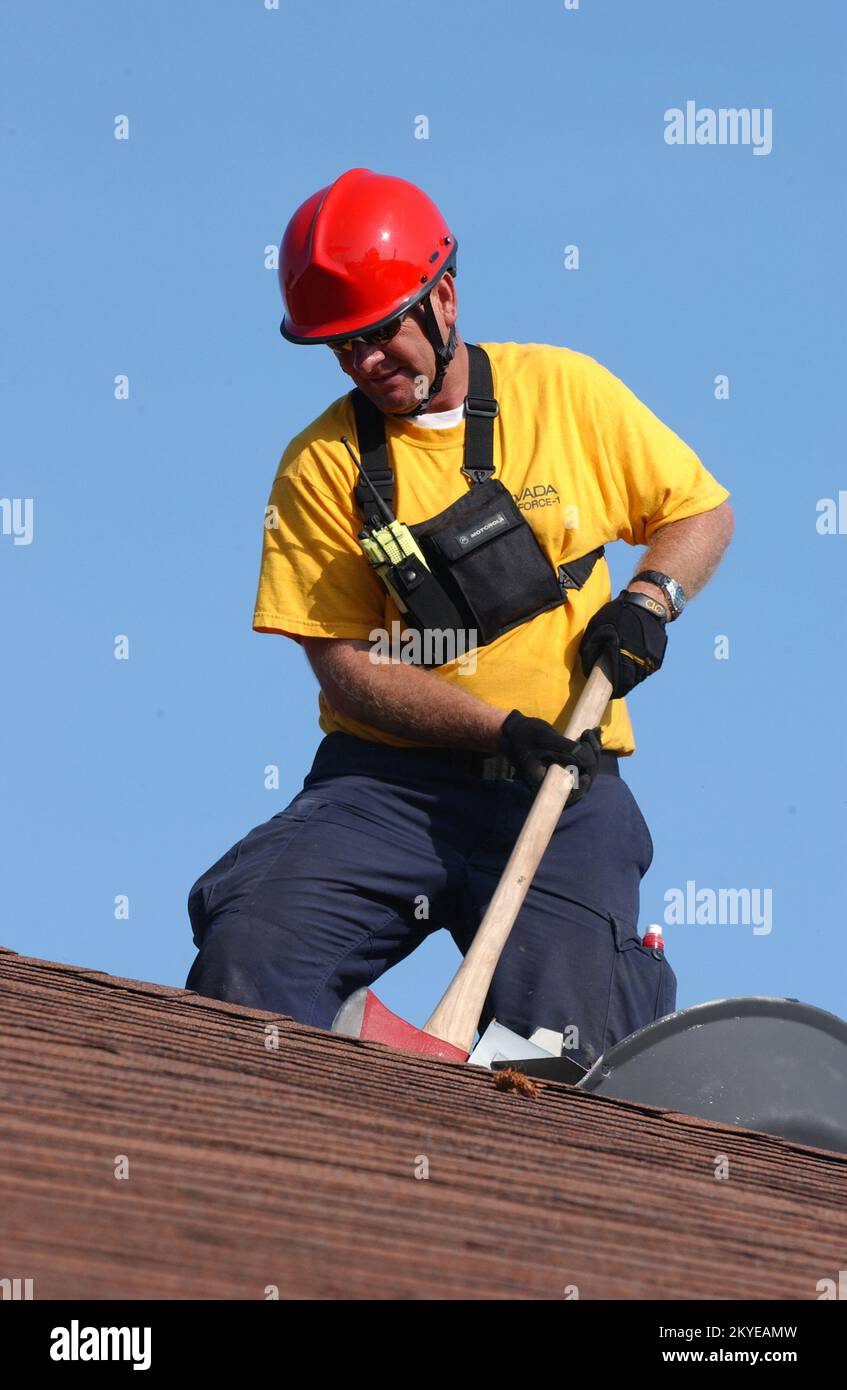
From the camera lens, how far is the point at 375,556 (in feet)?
16.6

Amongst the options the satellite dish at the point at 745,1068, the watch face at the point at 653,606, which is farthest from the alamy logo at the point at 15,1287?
the watch face at the point at 653,606

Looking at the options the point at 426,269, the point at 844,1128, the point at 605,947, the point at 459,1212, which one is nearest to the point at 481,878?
the point at 605,947

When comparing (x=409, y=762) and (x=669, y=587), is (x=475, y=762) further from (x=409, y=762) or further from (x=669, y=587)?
(x=669, y=587)

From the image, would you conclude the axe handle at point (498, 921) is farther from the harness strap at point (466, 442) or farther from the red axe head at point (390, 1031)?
the harness strap at point (466, 442)

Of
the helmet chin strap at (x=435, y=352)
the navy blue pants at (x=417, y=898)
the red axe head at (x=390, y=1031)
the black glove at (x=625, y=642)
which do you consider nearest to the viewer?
the red axe head at (x=390, y=1031)

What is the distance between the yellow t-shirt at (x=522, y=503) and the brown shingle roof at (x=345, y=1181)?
194cm

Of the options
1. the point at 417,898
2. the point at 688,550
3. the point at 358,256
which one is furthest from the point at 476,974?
the point at 358,256

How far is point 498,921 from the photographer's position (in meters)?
4.64

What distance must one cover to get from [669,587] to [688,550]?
0.15m

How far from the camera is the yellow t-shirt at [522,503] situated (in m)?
5.14

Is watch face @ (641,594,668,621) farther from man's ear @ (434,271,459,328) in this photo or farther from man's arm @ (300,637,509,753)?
man's ear @ (434,271,459,328)
